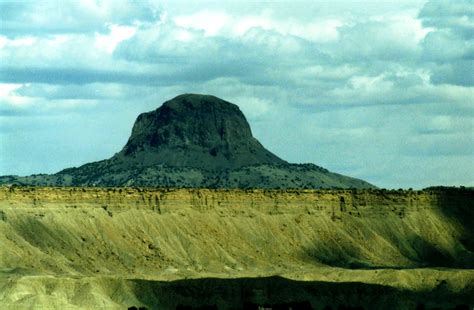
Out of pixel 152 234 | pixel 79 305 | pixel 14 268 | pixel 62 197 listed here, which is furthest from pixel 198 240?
pixel 79 305

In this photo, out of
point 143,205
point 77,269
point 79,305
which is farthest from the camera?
point 143,205

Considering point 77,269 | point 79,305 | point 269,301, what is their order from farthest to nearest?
1. point 77,269
2. point 269,301
3. point 79,305

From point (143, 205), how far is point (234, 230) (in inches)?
519

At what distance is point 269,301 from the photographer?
508 ft

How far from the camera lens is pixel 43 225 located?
179m

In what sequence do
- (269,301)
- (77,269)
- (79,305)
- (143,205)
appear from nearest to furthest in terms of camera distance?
(79,305)
(269,301)
(77,269)
(143,205)

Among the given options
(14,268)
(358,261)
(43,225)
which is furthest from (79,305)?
(358,261)

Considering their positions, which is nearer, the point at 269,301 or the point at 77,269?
the point at 269,301

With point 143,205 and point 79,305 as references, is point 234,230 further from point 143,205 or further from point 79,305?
point 79,305

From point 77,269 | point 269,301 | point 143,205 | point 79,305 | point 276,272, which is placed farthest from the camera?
point 143,205

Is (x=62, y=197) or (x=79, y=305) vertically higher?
(x=62, y=197)

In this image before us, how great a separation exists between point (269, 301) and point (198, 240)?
3871cm

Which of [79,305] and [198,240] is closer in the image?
[79,305]

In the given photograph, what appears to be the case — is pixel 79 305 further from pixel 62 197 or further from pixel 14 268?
pixel 62 197
